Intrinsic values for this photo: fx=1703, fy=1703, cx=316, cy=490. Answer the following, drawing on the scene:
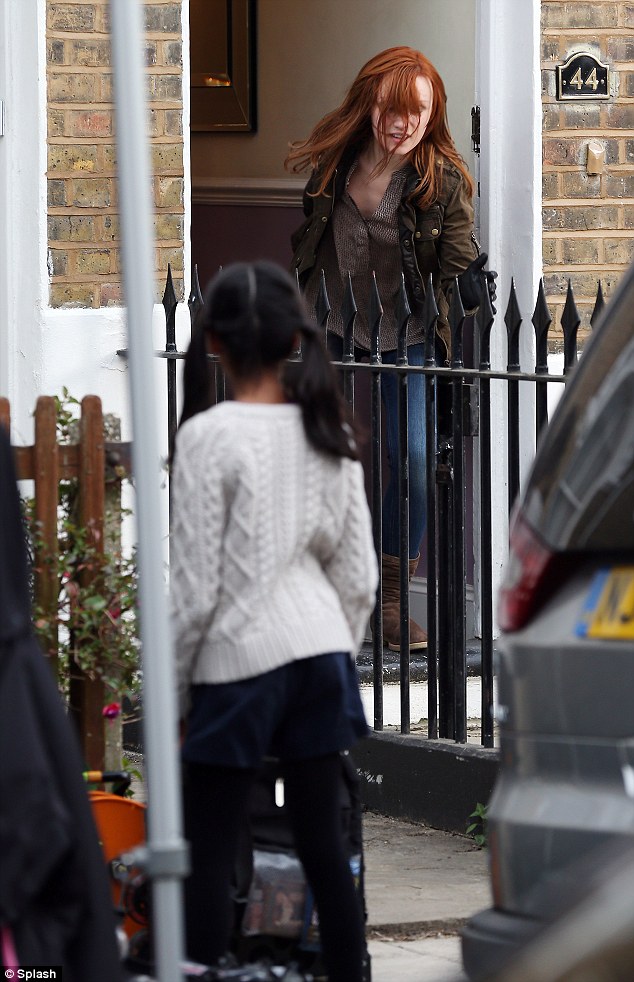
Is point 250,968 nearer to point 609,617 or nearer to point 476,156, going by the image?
point 609,617

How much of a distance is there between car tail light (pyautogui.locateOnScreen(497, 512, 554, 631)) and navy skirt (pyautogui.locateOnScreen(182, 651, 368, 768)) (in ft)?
1.76

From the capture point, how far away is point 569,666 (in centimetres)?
261

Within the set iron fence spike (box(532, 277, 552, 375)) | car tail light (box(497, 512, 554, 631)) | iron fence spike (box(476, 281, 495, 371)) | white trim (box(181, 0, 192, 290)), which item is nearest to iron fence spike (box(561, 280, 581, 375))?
iron fence spike (box(532, 277, 552, 375))

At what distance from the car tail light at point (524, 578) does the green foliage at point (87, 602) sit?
1.30 m

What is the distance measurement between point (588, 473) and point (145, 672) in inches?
29.5

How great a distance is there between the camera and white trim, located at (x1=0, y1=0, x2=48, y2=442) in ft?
18.9

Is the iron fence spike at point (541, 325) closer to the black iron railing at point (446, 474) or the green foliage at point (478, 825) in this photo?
the black iron railing at point (446, 474)

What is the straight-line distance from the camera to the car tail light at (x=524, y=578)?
2721 mm

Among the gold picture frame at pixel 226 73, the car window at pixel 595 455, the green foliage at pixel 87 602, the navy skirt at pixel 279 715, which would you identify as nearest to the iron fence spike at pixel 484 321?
the green foliage at pixel 87 602

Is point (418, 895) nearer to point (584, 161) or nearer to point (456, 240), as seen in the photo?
point (456, 240)

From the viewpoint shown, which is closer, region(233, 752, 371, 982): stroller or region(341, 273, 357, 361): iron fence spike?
region(233, 752, 371, 982): stroller

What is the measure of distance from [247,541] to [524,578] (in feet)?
2.09

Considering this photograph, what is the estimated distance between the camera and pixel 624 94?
632cm

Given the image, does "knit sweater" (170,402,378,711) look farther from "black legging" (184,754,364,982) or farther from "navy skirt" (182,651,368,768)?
"black legging" (184,754,364,982)
